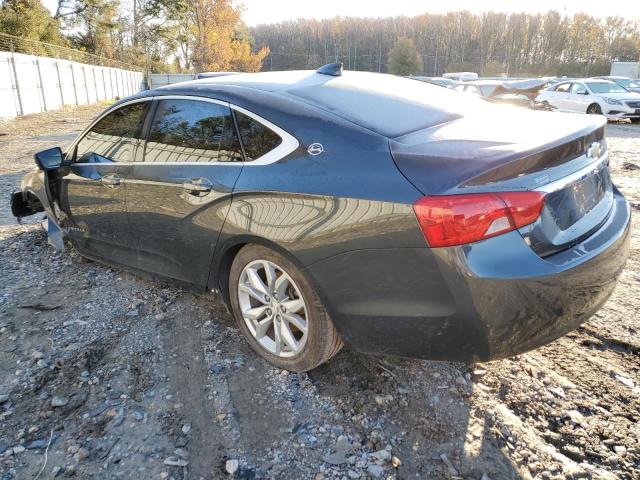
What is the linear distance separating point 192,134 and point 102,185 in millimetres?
1048

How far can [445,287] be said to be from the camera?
200 cm

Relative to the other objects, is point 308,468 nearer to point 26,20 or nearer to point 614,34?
point 26,20

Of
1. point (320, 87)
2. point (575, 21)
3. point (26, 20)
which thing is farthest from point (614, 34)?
point (320, 87)

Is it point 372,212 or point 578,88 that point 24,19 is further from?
point 372,212

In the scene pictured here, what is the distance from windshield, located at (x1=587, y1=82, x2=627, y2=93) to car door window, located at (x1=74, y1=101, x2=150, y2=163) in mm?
18696

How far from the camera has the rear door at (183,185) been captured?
282 cm

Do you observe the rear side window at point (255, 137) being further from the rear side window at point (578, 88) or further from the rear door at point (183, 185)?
the rear side window at point (578, 88)

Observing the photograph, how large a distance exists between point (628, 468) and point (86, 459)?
2414 millimetres

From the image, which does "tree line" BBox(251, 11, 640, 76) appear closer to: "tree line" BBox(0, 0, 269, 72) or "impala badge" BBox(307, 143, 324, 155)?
"tree line" BBox(0, 0, 269, 72)

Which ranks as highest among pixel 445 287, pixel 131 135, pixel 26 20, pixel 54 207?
pixel 26 20

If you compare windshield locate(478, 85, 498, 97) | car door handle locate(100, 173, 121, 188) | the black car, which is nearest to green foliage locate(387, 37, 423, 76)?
windshield locate(478, 85, 498, 97)

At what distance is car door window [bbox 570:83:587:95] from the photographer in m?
17.7

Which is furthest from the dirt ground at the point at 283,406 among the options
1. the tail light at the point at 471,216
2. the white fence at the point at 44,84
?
the white fence at the point at 44,84

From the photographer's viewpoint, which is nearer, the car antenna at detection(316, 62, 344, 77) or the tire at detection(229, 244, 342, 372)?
the tire at detection(229, 244, 342, 372)
